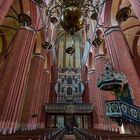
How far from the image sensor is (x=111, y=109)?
571cm

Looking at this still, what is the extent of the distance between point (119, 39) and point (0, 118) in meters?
6.59

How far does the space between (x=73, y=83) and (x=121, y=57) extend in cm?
1294

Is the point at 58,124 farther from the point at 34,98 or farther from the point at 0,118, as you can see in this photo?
the point at 0,118

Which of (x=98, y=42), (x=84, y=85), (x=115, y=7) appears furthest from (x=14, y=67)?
(x=84, y=85)

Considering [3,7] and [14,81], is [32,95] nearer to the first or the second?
[14,81]

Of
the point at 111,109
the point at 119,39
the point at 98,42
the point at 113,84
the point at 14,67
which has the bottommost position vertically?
the point at 111,109

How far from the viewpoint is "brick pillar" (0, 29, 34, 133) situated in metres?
6.67

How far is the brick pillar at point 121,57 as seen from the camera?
6.75m

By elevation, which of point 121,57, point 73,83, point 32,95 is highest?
point 73,83

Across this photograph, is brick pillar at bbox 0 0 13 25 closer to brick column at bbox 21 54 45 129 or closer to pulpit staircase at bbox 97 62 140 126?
pulpit staircase at bbox 97 62 140 126

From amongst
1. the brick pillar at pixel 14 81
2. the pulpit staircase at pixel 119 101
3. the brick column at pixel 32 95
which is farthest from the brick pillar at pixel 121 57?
the brick column at pixel 32 95

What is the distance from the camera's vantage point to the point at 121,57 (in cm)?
750

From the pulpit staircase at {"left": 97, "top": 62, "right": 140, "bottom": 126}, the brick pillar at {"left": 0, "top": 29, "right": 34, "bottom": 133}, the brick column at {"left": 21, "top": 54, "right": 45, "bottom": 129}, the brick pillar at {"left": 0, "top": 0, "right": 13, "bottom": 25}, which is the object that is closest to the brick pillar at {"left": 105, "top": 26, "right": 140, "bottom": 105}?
the pulpit staircase at {"left": 97, "top": 62, "right": 140, "bottom": 126}

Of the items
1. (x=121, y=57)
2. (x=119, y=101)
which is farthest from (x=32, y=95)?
(x=119, y=101)
